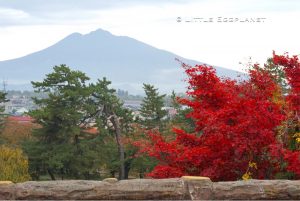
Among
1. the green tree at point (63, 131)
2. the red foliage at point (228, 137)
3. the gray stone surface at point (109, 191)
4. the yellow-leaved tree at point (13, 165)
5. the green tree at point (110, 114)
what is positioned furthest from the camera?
the green tree at point (110, 114)

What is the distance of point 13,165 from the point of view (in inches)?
824

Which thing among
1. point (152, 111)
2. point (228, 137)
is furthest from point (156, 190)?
point (152, 111)

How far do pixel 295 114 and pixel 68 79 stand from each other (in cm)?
1789

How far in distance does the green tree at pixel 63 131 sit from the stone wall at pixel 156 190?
18.1 meters

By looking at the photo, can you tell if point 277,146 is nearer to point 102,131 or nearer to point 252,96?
point 252,96

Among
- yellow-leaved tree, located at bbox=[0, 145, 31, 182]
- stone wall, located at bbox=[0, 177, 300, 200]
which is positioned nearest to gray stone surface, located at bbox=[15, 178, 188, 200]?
stone wall, located at bbox=[0, 177, 300, 200]

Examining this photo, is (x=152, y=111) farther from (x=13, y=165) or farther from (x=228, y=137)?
(x=228, y=137)

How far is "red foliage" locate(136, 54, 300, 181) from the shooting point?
8.84 m

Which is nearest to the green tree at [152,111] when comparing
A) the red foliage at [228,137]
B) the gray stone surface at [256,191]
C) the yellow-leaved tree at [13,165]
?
the yellow-leaved tree at [13,165]

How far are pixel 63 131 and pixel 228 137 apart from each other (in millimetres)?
17271

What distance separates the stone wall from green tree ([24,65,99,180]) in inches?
713

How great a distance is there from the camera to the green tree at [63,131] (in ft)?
80.8

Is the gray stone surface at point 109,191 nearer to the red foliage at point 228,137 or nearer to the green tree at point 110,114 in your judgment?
the red foliage at point 228,137

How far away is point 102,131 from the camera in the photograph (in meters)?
27.0
